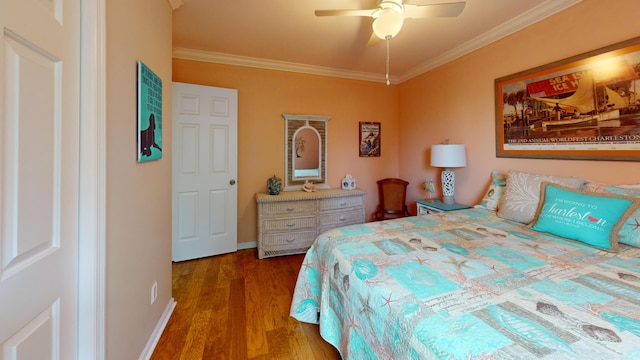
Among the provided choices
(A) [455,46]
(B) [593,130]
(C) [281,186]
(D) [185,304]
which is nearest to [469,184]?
(B) [593,130]

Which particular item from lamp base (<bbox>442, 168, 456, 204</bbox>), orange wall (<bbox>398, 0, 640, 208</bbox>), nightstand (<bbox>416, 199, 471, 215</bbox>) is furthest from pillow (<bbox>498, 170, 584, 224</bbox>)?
lamp base (<bbox>442, 168, 456, 204</bbox>)

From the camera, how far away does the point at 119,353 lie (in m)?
1.17

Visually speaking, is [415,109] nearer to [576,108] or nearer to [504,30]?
[504,30]

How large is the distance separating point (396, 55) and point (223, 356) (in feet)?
11.2

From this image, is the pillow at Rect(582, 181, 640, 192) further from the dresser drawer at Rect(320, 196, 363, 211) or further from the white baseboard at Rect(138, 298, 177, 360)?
the white baseboard at Rect(138, 298, 177, 360)

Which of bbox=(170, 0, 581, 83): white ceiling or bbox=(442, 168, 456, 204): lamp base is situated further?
bbox=(442, 168, 456, 204): lamp base

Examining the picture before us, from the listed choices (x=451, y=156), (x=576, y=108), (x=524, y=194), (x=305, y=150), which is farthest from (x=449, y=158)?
(x=305, y=150)

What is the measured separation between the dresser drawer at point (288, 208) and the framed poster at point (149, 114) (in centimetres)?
142

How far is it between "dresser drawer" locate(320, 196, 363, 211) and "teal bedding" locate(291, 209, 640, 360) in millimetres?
1394

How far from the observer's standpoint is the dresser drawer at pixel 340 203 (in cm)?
314

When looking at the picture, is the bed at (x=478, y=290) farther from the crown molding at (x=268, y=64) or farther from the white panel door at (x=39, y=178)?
the crown molding at (x=268, y=64)

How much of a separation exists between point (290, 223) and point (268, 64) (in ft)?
6.79

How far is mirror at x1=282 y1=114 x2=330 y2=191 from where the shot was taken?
334 cm

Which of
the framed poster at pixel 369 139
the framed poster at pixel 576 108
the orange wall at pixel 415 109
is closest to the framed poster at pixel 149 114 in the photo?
the orange wall at pixel 415 109
